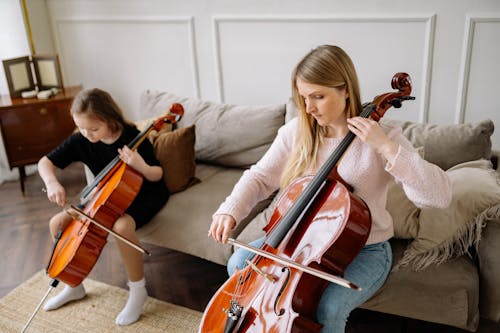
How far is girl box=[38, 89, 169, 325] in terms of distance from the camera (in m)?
1.93

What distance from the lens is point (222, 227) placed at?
145 cm

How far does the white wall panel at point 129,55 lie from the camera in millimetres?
3121

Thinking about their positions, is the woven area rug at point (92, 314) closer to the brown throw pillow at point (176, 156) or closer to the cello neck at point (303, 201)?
the brown throw pillow at point (176, 156)

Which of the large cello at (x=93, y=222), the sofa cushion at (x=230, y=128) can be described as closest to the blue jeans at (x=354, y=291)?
the large cello at (x=93, y=222)

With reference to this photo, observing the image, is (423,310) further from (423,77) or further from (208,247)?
(423,77)

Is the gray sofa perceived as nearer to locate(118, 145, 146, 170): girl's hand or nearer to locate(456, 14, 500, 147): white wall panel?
locate(118, 145, 146, 170): girl's hand

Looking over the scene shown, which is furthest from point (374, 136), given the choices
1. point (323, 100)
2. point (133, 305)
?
point (133, 305)

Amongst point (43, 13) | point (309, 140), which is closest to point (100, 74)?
point (43, 13)

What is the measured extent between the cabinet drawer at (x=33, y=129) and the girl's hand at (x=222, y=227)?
206 cm

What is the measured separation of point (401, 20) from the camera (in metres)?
2.36

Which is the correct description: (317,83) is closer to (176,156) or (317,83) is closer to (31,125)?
(176,156)

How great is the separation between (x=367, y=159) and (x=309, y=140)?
19 cm

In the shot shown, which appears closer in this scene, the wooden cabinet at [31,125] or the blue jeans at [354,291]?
the blue jeans at [354,291]

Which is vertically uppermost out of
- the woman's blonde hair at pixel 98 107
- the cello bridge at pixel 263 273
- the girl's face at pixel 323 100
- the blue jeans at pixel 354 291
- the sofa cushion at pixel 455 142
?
the girl's face at pixel 323 100
